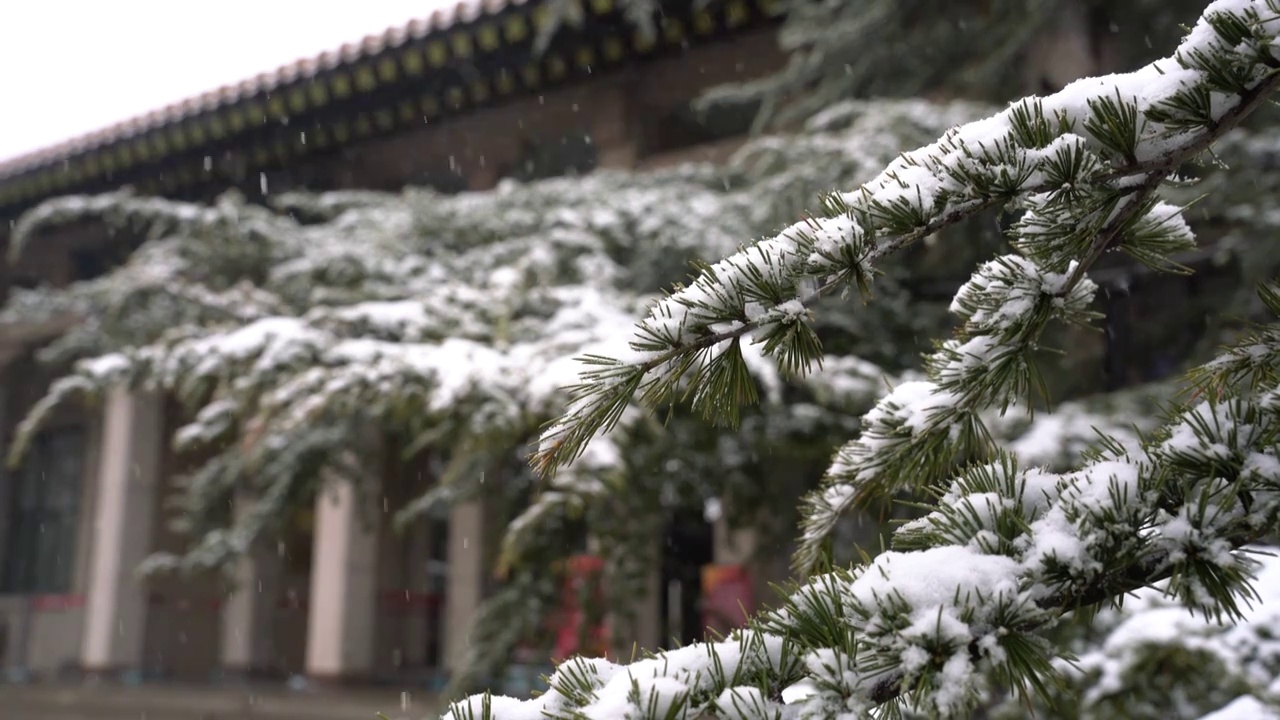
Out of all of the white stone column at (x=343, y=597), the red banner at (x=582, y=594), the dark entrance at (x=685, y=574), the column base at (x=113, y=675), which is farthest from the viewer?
the column base at (x=113, y=675)

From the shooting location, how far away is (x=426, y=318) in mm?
3895

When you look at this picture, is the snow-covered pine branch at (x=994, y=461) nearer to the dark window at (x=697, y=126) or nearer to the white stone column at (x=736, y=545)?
the white stone column at (x=736, y=545)

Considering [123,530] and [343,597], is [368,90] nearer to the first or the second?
[343,597]

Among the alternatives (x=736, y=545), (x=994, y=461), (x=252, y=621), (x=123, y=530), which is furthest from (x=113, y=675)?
(x=994, y=461)

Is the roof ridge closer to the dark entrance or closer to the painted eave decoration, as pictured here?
the painted eave decoration

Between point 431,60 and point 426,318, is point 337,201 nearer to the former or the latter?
point 431,60

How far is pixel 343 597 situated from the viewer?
6098 millimetres

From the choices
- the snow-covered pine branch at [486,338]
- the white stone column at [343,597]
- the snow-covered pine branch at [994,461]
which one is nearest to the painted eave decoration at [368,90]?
the snow-covered pine branch at [486,338]

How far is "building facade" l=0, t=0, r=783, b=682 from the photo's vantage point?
19.5ft

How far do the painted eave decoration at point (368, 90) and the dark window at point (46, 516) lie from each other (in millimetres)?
3332

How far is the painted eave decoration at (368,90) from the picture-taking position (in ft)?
18.4

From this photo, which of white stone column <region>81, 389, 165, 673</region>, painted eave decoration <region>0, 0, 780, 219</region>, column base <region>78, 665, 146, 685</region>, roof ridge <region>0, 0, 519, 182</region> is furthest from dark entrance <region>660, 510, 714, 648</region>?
column base <region>78, 665, 146, 685</region>

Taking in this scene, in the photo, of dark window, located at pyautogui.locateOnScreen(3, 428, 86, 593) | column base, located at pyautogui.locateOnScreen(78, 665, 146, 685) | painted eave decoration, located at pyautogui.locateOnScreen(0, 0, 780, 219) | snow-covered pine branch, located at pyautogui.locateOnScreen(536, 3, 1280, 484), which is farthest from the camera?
dark window, located at pyautogui.locateOnScreen(3, 428, 86, 593)

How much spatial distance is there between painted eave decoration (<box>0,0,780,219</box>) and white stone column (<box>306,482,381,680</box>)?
99.0 inches
